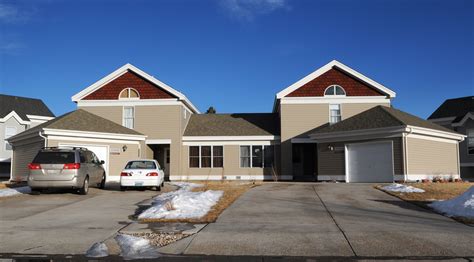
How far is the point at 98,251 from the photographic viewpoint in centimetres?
786

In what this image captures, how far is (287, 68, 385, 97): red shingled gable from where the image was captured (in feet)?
100

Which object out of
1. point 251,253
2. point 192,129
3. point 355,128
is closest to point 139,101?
point 192,129

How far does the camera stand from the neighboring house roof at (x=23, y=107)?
41.5 m

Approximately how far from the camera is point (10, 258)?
7.62 metres

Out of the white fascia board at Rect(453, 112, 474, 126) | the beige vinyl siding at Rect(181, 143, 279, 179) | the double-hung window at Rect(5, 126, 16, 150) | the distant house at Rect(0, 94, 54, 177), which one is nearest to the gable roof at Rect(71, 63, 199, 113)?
the beige vinyl siding at Rect(181, 143, 279, 179)

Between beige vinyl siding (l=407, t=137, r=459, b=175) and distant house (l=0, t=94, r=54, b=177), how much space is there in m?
32.6

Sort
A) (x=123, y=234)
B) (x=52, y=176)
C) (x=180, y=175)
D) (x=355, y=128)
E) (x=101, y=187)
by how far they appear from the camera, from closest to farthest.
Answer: (x=123, y=234)
(x=52, y=176)
(x=101, y=187)
(x=355, y=128)
(x=180, y=175)

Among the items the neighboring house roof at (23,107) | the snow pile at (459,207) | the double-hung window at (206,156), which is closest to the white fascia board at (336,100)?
the double-hung window at (206,156)

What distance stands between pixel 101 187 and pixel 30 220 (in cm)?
925

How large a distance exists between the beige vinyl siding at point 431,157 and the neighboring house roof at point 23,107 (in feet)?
113

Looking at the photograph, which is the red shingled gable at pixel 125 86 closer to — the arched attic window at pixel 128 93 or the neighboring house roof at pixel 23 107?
the arched attic window at pixel 128 93

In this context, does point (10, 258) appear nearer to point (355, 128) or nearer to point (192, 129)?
point (355, 128)

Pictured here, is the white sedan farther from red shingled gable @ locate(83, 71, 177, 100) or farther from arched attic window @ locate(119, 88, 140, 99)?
arched attic window @ locate(119, 88, 140, 99)

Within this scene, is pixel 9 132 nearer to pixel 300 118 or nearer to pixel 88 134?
pixel 88 134
